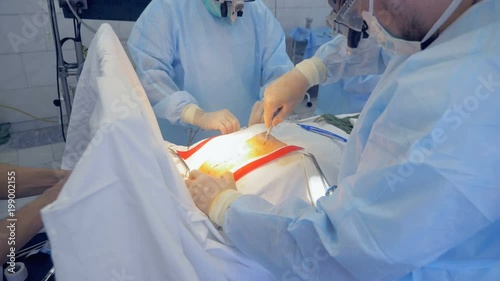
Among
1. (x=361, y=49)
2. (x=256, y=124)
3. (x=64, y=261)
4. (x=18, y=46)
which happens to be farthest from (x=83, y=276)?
(x=18, y=46)

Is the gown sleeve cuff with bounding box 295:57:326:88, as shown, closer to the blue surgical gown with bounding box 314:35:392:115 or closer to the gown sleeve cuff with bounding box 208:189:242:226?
the blue surgical gown with bounding box 314:35:392:115

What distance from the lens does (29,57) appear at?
2.88 m

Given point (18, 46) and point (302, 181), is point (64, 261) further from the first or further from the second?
point (18, 46)

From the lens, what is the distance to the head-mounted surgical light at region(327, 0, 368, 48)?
37.0 inches

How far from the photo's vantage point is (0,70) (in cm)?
282

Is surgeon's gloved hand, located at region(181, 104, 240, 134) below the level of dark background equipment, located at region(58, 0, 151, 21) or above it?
below

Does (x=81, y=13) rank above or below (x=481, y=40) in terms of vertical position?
below

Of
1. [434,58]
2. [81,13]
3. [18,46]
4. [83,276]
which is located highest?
[434,58]

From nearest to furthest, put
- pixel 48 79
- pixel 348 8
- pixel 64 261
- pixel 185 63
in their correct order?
pixel 64 261 → pixel 348 8 → pixel 185 63 → pixel 48 79

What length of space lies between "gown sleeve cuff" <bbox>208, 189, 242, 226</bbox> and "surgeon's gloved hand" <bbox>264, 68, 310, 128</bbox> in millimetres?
491

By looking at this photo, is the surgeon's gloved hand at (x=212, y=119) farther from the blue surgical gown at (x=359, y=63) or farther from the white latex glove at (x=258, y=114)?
the blue surgical gown at (x=359, y=63)

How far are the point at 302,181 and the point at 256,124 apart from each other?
403 mm

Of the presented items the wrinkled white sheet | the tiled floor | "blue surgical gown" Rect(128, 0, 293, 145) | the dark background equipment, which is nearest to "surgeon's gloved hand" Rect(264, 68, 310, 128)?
"blue surgical gown" Rect(128, 0, 293, 145)

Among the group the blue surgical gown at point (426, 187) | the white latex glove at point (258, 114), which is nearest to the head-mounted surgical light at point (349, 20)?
the blue surgical gown at point (426, 187)
